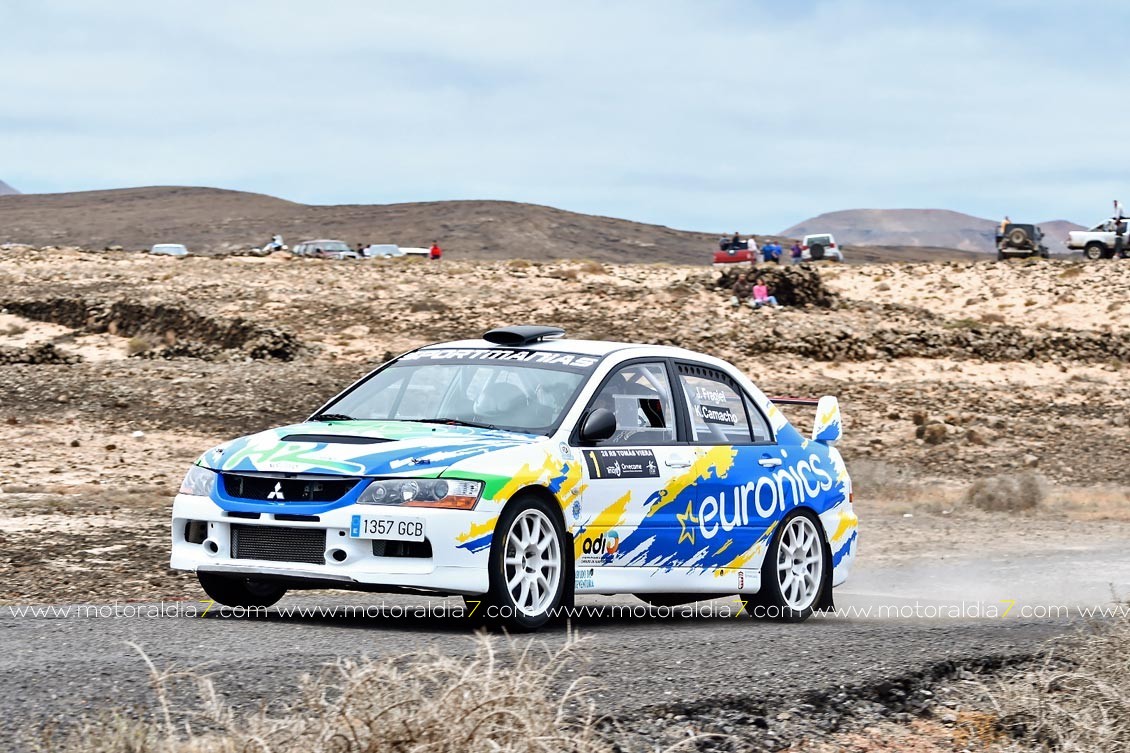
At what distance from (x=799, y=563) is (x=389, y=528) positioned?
3.47 metres

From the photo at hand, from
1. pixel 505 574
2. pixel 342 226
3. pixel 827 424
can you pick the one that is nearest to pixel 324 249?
pixel 827 424

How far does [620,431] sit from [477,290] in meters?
35.0

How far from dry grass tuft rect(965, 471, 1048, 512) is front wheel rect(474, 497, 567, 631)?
47.9ft

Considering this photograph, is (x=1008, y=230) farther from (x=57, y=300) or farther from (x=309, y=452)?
(x=309, y=452)

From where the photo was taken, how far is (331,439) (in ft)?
27.7

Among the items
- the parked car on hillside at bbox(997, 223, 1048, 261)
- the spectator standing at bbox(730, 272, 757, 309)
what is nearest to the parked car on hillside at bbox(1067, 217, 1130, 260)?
the parked car on hillside at bbox(997, 223, 1048, 261)

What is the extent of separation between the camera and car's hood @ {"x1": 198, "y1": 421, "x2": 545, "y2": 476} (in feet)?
26.2

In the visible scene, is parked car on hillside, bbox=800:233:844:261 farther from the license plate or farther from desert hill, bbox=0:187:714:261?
the license plate

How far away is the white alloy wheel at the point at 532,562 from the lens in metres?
8.12

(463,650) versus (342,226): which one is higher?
(342,226)

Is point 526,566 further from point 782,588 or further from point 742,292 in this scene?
point 742,292

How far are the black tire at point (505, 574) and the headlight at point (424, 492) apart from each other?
0.22 meters

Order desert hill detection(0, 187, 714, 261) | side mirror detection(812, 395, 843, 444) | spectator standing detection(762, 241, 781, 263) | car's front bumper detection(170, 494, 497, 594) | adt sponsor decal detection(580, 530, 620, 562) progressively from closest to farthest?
car's front bumper detection(170, 494, 497, 594) → adt sponsor decal detection(580, 530, 620, 562) → side mirror detection(812, 395, 843, 444) → spectator standing detection(762, 241, 781, 263) → desert hill detection(0, 187, 714, 261)

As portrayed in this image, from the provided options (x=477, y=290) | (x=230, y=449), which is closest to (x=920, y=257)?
(x=477, y=290)
